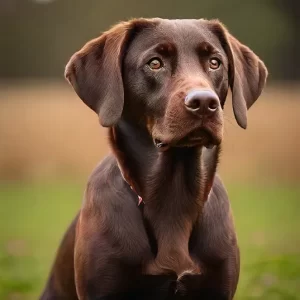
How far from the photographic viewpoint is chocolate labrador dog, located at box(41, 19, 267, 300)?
12.7 feet

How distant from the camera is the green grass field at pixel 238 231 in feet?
20.2

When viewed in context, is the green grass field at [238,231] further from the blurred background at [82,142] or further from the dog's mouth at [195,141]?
the dog's mouth at [195,141]

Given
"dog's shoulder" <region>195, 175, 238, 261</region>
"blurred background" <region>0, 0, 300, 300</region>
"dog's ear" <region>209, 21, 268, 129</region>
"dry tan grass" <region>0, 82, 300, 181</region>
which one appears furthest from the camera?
"dry tan grass" <region>0, 82, 300, 181</region>

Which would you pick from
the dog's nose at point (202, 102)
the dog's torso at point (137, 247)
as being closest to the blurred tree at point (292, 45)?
the dog's torso at point (137, 247)

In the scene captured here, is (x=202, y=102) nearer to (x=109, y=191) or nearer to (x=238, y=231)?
(x=109, y=191)

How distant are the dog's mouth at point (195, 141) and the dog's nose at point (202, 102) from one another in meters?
0.11

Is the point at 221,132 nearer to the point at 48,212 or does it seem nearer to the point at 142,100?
the point at 142,100

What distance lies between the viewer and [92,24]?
64.1 feet

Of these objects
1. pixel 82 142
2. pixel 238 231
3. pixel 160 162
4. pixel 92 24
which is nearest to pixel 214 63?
pixel 160 162

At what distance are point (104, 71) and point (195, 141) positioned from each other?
0.63m

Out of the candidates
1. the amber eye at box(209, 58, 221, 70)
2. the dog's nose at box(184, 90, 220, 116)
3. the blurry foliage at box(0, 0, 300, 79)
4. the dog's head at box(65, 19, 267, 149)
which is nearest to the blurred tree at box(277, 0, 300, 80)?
the blurry foliage at box(0, 0, 300, 79)

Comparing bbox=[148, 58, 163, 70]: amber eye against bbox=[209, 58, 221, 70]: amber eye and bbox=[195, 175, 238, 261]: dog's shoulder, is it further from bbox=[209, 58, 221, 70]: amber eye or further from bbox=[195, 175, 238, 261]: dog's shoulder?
bbox=[195, 175, 238, 261]: dog's shoulder

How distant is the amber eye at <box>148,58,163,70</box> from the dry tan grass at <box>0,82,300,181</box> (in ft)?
35.2

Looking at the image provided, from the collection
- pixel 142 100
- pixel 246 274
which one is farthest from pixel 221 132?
pixel 246 274
